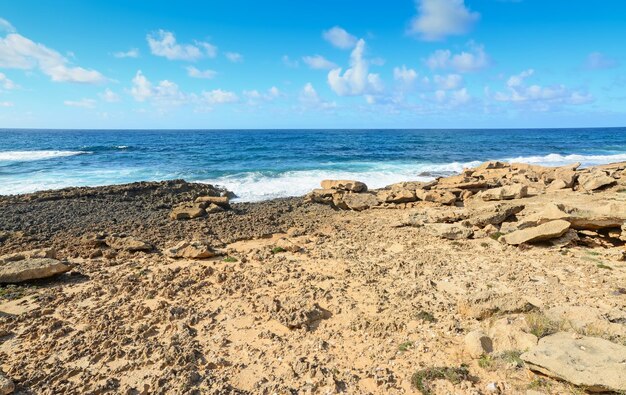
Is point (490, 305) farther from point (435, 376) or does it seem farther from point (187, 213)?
point (187, 213)

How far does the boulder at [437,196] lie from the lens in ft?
46.5

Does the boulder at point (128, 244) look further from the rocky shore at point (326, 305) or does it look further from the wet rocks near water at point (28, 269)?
the wet rocks near water at point (28, 269)

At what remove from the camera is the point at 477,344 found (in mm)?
4941

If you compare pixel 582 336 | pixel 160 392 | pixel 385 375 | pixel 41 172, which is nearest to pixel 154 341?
pixel 160 392

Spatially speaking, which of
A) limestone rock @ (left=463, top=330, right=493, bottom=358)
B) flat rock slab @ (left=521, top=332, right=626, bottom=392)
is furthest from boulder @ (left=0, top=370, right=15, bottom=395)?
flat rock slab @ (left=521, top=332, right=626, bottom=392)

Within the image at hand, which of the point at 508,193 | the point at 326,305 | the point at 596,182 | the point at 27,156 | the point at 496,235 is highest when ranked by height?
the point at 27,156

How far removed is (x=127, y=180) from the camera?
24.6 meters

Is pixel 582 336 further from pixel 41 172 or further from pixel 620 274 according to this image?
pixel 41 172

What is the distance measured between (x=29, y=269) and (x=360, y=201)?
1134 centimetres

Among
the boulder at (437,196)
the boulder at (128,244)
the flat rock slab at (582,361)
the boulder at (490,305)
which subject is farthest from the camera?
the boulder at (437,196)

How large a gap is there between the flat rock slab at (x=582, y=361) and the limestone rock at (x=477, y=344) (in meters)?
0.56

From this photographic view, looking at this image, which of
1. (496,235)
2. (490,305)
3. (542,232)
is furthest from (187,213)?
(542,232)

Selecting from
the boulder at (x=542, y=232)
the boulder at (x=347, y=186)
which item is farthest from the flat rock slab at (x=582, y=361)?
the boulder at (x=347, y=186)

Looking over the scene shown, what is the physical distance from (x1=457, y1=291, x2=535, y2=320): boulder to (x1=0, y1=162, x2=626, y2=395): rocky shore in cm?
2
